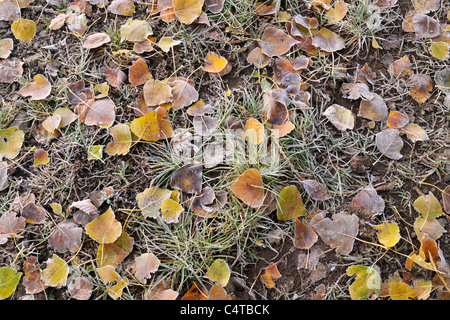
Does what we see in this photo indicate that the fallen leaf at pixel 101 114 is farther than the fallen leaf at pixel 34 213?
Yes

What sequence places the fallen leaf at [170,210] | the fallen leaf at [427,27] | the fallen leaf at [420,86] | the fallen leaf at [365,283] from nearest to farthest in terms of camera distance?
the fallen leaf at [365,283] → the fallen leaf at [170,210] → the fallen leaf at [420,86] → the fallen leaf at [427,27]

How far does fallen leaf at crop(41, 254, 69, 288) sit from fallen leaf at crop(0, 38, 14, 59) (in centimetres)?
111

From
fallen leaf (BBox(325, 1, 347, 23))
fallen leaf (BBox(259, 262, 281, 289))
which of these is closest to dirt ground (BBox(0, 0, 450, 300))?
fallen leaf (BBox(259, 262, 281, 289))

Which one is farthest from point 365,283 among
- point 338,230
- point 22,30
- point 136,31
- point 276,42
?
point 22,30

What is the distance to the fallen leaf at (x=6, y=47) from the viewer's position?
1.88 metres

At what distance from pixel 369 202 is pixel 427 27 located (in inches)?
38.8

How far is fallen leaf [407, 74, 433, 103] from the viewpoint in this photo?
5.62 feet

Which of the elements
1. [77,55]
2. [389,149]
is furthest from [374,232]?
[77,55]

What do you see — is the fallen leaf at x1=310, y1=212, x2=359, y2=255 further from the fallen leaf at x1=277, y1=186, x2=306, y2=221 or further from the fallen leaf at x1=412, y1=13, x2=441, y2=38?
the fallen leaf at x1=412, y1=13, x2=441, y2=38

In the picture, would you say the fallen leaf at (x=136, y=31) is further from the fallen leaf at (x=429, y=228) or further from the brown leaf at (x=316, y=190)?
the fallen leaf at (x=429, y=228)

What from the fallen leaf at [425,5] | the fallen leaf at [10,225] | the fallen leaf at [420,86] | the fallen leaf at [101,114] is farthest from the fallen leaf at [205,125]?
the fallen leaf at [425,5]

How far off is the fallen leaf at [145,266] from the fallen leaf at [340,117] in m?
0.99

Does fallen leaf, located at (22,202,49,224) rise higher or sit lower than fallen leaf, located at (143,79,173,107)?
lower

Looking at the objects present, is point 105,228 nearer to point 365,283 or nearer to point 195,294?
point 195,294
